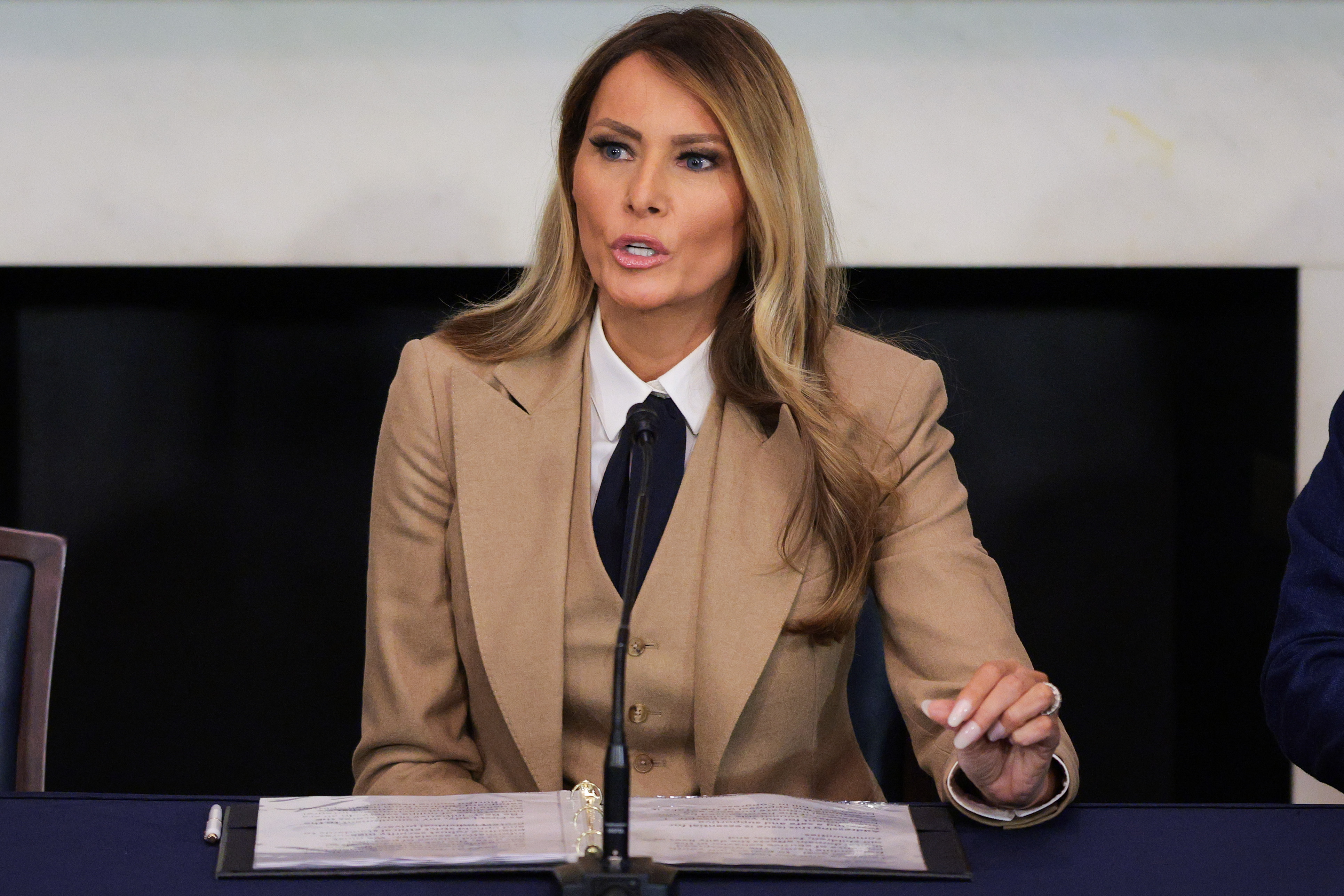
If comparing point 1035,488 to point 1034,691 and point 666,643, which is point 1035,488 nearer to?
point 666,643

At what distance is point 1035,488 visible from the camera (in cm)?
274

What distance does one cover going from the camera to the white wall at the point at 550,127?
94.2 inches

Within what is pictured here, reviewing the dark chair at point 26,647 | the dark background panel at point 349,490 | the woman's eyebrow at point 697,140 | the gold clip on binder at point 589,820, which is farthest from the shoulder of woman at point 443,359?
the dark background panel at point 349,490

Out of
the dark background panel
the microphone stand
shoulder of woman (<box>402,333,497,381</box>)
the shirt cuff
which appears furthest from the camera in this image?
the dark background panel

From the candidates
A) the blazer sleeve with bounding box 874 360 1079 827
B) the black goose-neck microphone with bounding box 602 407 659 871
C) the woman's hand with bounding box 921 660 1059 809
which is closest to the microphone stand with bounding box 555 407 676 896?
the black goose-neck microphone with bounding box 602 407 659 871

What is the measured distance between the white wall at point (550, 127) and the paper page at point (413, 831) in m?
1.34

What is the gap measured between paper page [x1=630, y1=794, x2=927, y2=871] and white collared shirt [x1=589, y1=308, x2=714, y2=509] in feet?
1.71

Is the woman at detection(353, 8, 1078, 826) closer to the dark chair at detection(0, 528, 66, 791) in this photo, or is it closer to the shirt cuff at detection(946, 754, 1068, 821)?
the shirt cuff at detection(946, 754, 1068, 821)

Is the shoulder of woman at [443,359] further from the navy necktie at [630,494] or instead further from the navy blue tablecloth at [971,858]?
the navy blue tablecloth at [971,858]

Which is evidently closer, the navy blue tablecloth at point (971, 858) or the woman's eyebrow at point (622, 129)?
the navy blue tablecloth at point (971, 858)

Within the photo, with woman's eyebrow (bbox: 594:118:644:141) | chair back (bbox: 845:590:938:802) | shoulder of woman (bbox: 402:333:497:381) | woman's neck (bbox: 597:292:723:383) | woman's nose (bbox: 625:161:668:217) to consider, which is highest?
woman's eyebrow (bbox: 594:118:644:141)

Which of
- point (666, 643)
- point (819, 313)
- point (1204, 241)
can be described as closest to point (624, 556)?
point (666, 643)

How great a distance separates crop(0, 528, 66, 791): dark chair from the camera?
1.59 m

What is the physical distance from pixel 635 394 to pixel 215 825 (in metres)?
0.73
